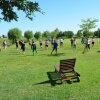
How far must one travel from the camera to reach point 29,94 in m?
12.7

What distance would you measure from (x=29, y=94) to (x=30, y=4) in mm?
4994

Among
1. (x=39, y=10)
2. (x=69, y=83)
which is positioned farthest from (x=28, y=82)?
(x=39, y=10)

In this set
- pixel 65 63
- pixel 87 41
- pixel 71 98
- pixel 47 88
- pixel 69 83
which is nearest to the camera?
pixel 71 98

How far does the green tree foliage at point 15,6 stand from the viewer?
8188mm

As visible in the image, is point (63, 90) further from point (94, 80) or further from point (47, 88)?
point (94, 80)

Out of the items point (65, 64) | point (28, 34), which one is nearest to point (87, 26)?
point (65, 64)

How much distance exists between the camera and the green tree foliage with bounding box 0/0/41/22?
819 centimetres

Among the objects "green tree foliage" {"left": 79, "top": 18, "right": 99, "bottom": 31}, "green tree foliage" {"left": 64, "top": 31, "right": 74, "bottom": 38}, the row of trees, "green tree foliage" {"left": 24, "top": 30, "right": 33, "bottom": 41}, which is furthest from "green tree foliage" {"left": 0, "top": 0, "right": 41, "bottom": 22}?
"green tree foliage" {"left": 64, "top": 31, "right": 74, "bottom": 38}

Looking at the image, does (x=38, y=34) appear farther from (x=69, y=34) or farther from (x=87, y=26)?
(x=87, y=26)

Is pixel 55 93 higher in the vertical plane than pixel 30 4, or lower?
lower

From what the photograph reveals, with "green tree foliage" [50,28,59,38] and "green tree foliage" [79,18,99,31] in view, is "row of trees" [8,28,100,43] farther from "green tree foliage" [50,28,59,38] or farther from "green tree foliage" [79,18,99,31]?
"green tree foliage" [79,18,99,31]

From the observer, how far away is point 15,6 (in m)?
8.26

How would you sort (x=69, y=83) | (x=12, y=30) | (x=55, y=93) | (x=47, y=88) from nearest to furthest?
(x=55, y=93)
(x=47, y=88)
(x=69, y=83)
(x=12, y=30)

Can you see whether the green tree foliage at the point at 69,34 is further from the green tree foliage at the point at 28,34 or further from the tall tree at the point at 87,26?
the tall tree at the point at 87,26
